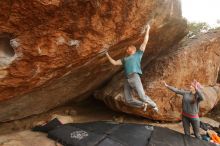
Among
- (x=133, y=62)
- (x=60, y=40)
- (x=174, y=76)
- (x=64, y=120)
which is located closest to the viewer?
(x=60, y=40)

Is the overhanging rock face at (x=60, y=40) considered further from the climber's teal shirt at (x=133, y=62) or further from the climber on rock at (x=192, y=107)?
the climber on rock at (x=192, y=107)

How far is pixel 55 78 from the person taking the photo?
312 inches

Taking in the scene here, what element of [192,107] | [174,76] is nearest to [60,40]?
[192,107]

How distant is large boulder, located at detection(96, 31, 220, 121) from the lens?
9.86 m

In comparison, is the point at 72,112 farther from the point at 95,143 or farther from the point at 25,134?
the point at 95,143

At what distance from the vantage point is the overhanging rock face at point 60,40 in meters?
5.64

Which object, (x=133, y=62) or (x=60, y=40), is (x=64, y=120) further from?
(x=60, y=40)

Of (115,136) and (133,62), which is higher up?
(133,62)

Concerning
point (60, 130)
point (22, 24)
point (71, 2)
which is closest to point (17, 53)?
point (22, 24)

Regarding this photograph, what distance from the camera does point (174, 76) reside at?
10.0m

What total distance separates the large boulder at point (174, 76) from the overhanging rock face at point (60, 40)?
1127mm

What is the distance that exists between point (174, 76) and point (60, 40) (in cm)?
511

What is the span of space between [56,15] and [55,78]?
2.58 meters

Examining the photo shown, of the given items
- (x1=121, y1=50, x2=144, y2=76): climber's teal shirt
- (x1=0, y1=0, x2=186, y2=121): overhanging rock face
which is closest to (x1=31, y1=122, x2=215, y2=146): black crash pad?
(x1=0, y1=0, x2=186, y2=121): overhanging rock face
